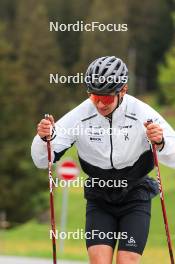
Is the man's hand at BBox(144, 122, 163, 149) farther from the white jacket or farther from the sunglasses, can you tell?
the sunglasses

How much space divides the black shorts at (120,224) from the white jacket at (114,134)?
1.08 ft

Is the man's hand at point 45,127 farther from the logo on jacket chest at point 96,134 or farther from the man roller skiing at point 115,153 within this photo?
the logo on jacket chest at point 96,134

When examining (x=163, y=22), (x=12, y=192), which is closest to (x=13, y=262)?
(x=12, y=192)

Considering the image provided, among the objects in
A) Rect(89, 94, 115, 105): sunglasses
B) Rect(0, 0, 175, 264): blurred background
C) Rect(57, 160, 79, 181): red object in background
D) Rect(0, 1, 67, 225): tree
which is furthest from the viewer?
Rect(0, 1, 67, 225): tree

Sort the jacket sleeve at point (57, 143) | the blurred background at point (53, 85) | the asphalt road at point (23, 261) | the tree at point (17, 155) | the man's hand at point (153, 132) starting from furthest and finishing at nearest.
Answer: the tree at point (17, 155) < the blurred background at point (53, 85) < the asphalt road at point (23, 261) < the jacket sleeve at point (57, 143) < the man's hand at point (153, 132)

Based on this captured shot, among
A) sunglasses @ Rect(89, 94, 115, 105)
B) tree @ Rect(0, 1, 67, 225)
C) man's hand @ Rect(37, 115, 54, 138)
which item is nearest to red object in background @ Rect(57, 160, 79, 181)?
man's hand @ Rect(37, 115, 54, 138)

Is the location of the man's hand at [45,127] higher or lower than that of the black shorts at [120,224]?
higher

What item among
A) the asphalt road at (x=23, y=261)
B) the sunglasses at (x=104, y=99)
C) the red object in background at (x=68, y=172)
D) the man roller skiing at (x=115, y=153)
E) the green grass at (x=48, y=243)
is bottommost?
the green grass at (x=48, y=243)

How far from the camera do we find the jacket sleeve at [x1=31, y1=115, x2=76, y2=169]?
23.3 ft

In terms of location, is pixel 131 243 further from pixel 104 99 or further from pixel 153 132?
pixel 104 99

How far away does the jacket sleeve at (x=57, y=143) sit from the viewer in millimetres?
7105

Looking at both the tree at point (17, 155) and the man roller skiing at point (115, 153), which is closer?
the man roller skiing at point (115, 153)

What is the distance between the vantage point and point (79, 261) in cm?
1567

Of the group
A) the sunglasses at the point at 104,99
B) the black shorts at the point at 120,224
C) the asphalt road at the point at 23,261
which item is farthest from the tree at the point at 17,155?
the sunglasses at the point at 104,99
